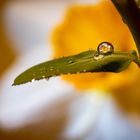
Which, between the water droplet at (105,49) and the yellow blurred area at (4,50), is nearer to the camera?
the water droplet at (105,49)

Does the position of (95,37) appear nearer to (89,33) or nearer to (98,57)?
(89,33)

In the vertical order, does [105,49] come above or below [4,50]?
below

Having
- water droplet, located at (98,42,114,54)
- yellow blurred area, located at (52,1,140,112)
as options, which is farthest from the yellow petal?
water droplet, located at (98,42,114,54)

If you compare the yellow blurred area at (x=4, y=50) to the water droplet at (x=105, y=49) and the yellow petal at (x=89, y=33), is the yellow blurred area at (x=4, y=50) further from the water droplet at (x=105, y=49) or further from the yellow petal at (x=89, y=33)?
the water droplet at (x=105, y=49)

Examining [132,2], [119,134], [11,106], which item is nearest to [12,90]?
[11,106]

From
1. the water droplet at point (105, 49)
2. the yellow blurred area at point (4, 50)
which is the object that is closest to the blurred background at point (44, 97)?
the yellow blurred area at point (4, 50)

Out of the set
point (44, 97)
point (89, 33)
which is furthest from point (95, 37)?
point (44, 97)
